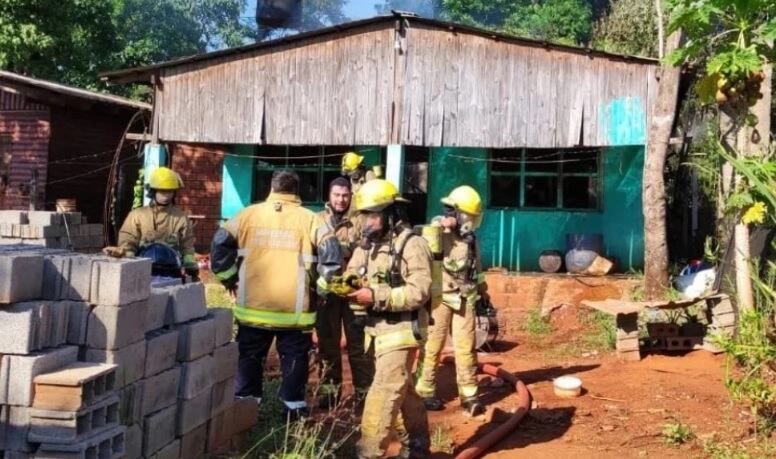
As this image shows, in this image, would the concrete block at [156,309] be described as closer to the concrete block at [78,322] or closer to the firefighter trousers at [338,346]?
the concrete block at [78,322]

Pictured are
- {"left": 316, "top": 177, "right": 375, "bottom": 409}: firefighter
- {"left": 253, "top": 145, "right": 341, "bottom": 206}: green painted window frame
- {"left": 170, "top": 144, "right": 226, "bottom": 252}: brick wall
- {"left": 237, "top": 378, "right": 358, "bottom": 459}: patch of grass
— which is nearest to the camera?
{"left": 237, "top": 378, "right": 358, "bottom": 459}: patch of grass

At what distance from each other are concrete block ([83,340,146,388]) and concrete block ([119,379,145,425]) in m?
0.04

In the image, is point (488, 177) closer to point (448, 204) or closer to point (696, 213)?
point (696, 213)

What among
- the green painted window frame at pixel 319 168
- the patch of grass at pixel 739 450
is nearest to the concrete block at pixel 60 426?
the patch of grass at pixel 739 450

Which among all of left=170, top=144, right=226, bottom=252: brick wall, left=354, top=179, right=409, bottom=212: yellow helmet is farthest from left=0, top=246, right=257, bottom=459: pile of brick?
left=170, top=144, right=226, bottom=252: brick wall

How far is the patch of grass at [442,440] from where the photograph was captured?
5.55m

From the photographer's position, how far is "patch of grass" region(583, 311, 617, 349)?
30.0 feet

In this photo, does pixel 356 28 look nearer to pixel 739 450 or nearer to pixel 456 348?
pixel 456 348

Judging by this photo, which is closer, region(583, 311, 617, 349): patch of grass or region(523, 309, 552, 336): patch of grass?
region(583, 311, 617, 349): patch of grass

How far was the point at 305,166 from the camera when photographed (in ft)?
48.4

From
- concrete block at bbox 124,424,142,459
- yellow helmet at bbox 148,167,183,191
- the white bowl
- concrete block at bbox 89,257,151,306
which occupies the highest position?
yellow helmet at bbox 148,167,183,191

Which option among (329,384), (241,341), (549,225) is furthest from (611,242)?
(241,341)

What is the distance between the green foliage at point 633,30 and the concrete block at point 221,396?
16988mm

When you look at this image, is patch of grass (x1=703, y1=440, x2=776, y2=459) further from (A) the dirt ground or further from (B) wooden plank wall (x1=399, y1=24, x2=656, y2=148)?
(B) wooden plank wall (x1=399, y1=24, x2=656, y2=148)
